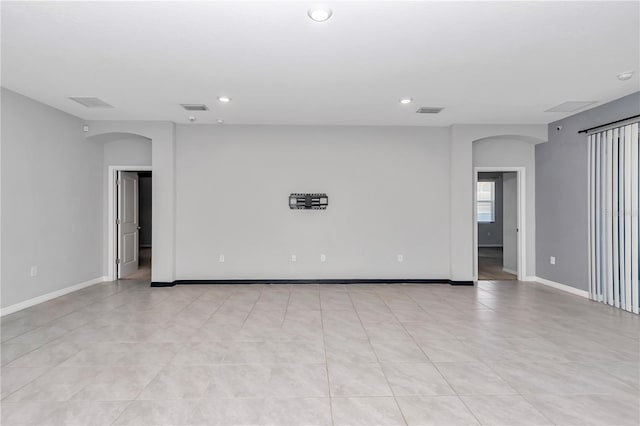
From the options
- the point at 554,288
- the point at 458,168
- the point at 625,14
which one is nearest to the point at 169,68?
the point at 625,14

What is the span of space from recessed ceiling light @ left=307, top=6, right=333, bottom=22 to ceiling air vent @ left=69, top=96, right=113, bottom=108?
3.52 metres

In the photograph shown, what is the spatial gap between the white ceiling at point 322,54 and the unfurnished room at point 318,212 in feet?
0.09

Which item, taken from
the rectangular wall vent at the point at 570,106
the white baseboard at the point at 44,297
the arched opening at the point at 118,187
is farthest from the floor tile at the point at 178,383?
the rectangular wall vent at the point at 570,106

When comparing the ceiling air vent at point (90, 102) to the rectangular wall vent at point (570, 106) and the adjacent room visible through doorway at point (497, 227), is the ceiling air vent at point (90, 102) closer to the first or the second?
the rectangular wall vent at point (570, 106)

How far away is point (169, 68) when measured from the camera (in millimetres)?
3502

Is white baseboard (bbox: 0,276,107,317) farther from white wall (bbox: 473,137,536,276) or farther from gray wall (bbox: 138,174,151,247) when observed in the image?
white wall (bbox: 473,137,536,276)

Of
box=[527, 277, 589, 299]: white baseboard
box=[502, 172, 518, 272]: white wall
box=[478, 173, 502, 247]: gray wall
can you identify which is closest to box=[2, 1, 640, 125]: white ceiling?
box=[502, 172, 518, 272]: white wall

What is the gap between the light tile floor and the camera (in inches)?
82.9

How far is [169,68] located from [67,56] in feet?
2.98

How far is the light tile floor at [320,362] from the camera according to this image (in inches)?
82.9

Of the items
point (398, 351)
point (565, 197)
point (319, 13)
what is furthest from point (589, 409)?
point (565, 197)

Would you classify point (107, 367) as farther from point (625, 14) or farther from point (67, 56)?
point (625, 14)

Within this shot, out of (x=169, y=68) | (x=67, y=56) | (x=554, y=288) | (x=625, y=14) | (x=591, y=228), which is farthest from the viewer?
(x=554, y=288)

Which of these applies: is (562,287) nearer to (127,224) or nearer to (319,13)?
(319,13)
